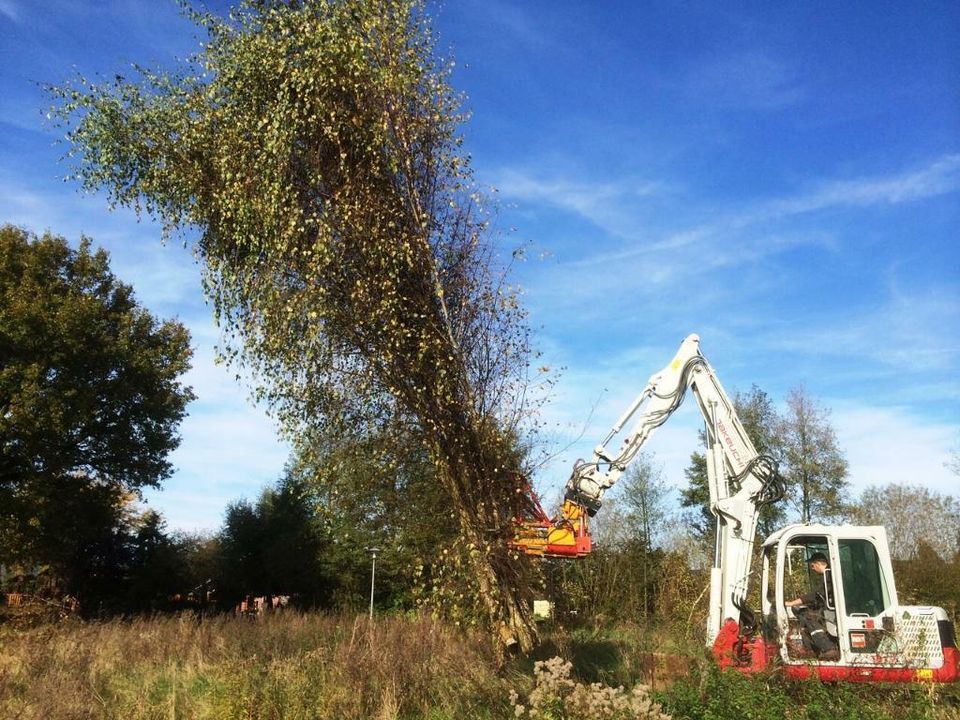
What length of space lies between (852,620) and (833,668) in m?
0.75

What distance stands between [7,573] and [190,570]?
630 cm

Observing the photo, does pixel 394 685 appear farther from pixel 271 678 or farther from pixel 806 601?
pixel 806 601

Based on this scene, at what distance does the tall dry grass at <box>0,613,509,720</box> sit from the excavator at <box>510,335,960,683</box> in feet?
5.50

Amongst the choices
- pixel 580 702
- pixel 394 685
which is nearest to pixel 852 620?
pixel 580 702

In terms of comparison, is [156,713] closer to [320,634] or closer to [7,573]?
[320,634]

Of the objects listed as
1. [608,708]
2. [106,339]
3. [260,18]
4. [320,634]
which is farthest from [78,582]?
[608,708]

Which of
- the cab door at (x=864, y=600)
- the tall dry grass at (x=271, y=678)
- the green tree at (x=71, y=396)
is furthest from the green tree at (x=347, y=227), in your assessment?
the green tree at (x=71, y=396)

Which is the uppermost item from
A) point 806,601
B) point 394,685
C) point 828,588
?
point 828,588

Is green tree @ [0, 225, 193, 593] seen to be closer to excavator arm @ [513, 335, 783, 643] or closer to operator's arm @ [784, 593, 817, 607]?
excavator arm @ [513, 335, 783, 643]

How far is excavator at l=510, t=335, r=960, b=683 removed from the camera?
971cm

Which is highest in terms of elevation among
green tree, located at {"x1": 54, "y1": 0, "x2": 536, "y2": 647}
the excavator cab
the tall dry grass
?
green tree, located at {"x1": 54, "y1": 0, "x2": 536, "y2": 647}

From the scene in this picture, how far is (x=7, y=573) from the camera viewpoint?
2953 cm

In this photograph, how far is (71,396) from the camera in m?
23.8

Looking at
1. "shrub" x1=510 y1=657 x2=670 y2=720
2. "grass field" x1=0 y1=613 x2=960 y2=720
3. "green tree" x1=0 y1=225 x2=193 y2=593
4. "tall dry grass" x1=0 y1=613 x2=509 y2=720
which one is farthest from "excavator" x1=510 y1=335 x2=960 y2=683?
"green tree" x1=0 y1=225 x2=193 y2=593
